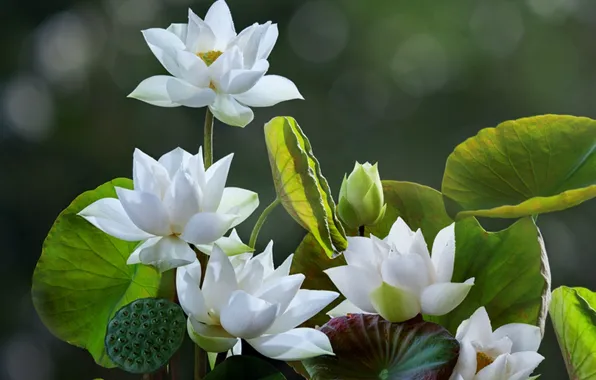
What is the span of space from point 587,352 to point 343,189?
17 cm

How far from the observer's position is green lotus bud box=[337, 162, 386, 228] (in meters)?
0.46

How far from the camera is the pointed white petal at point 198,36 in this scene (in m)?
0.46

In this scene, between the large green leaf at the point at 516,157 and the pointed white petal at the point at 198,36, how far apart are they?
0.16 metres

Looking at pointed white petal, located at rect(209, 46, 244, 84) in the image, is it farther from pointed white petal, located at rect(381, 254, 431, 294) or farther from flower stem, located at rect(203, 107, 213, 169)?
pointed white petal, located at rect(381, 254, 431, 294)

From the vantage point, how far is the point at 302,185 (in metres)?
0.44

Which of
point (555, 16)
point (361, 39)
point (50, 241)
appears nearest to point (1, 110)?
point (361, 39)

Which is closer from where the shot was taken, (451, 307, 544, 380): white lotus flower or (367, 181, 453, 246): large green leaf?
(451, 307, 544, 380): white lotus flower

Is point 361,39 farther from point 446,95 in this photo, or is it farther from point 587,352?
point 587,352

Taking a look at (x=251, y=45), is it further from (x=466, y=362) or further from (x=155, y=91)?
(x=466, y=362)

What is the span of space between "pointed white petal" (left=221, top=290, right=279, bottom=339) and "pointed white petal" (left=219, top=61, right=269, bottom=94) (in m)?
0.12

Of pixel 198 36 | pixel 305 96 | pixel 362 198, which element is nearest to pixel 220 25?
pixel 198 36

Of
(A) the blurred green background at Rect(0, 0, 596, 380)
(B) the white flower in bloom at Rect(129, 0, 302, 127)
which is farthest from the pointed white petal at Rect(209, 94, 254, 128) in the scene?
(A) the blurred green background at Rect(0, 0, 596, 380)

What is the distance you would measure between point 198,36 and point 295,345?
7.4 inches

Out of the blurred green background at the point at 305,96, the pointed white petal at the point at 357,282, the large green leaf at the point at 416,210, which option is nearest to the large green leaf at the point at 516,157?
the large green leaf at the point at 416,210
